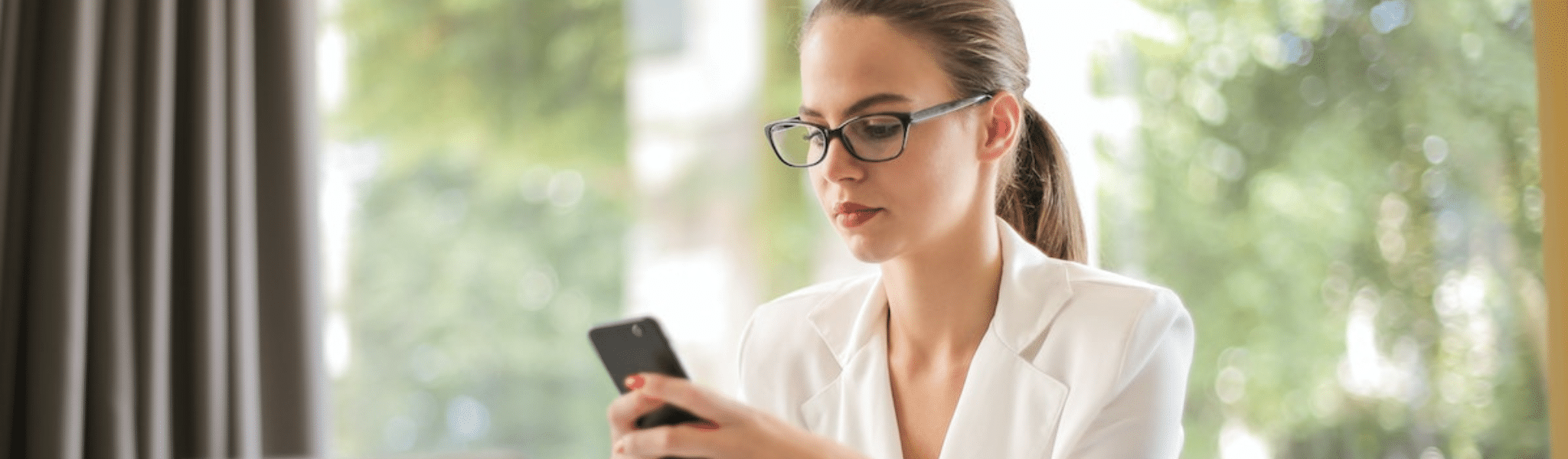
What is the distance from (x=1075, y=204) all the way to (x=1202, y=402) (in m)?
1.16

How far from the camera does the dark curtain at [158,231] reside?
86.7 inches

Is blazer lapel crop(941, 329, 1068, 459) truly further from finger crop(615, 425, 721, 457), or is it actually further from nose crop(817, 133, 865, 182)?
finger crop(615, 425, 721, 457)

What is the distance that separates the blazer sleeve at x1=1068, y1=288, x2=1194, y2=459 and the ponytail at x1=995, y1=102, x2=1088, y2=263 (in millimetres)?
298

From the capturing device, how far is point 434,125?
136 inches

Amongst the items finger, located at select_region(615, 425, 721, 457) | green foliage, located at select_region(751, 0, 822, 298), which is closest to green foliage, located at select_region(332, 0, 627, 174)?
green foliage, located at select_region(751, 0, 822, 298)

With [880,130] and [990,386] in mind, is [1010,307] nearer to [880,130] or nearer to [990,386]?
[990,386]

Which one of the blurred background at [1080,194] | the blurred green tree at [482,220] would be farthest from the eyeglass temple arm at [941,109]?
the blurred green tree at [482,220]

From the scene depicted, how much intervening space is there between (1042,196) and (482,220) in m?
2.15

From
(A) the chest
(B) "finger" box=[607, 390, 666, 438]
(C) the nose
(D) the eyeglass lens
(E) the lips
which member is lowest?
(A) the chest

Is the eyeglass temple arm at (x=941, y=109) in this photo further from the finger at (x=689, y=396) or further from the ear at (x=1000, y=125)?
the finger at (x=689, y=396)

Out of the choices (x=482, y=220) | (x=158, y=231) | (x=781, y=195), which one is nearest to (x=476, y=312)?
(x=482, y=220)

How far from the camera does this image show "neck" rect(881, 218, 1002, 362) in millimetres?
1473

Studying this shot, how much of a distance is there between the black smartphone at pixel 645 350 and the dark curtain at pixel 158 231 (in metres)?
1.47

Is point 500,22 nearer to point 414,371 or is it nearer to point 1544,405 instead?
point 414,371
